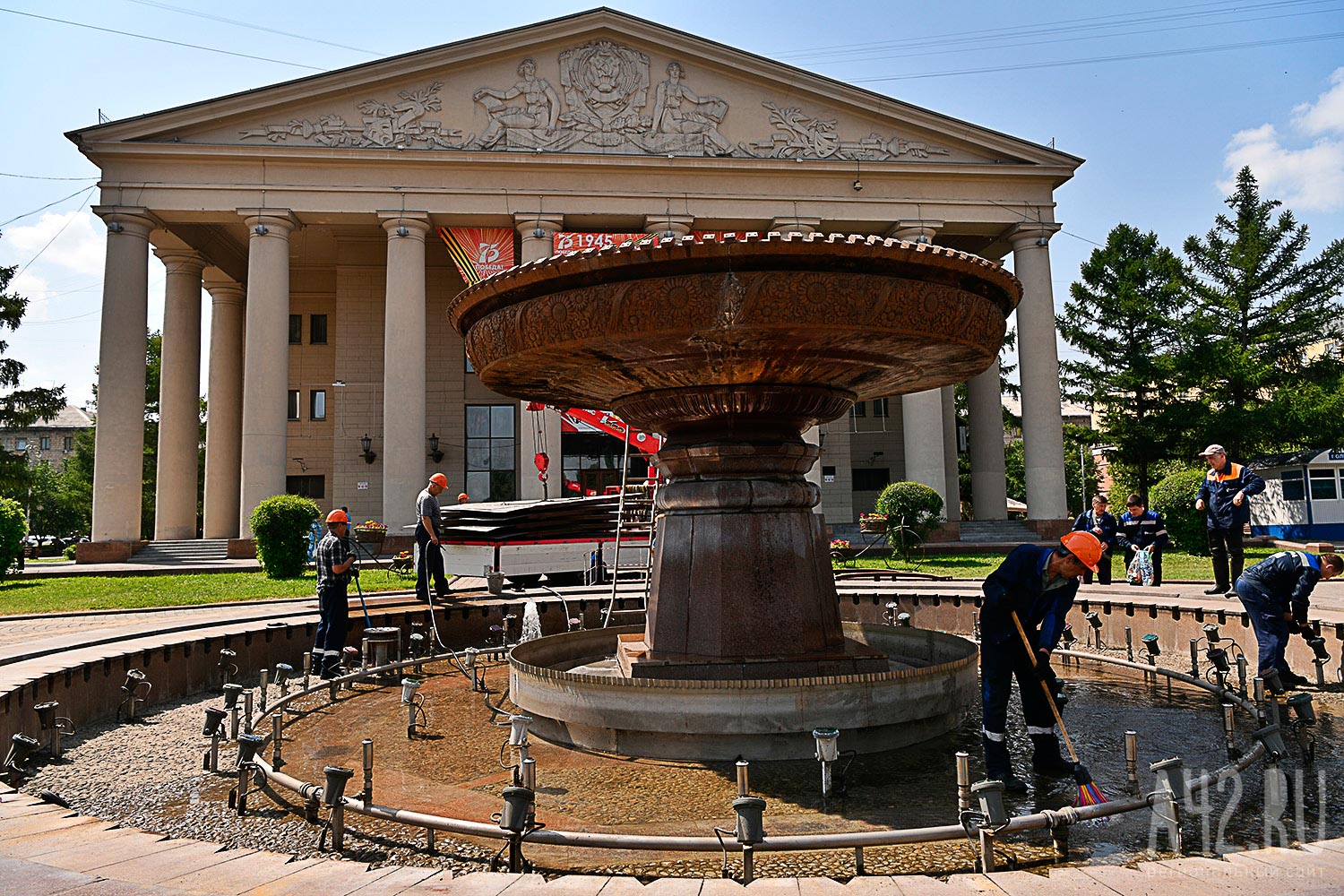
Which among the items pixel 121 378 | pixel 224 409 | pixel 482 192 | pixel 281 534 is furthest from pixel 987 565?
pixel 224 409

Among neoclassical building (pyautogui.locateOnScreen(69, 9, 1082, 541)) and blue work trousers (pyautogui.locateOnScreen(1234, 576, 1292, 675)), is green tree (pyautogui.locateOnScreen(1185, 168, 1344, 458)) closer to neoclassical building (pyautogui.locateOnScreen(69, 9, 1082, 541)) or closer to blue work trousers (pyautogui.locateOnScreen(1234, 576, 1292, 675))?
neoclassical building (pyautogui.locateOnScreen(69, 9, 1082, 541))

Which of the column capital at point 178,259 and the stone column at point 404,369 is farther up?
the column capital at point 178,259

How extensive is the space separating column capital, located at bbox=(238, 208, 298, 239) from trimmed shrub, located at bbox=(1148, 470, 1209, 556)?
28.8 meters

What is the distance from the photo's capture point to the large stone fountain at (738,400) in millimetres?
5297

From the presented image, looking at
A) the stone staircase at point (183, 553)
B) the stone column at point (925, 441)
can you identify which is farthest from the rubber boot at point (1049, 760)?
the stone column at point (925, 441)

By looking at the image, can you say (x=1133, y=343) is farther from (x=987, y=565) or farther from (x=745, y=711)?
(x=745, y=711)

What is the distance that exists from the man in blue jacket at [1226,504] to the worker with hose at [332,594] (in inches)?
405

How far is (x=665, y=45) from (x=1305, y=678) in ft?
101

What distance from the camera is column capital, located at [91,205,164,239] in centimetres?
2923

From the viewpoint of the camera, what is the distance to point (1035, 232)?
33.5 meters

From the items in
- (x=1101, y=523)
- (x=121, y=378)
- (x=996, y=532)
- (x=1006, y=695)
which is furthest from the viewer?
(x=996, y=532)

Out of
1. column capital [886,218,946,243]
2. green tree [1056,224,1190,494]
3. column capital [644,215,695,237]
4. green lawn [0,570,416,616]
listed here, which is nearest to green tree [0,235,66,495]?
green lawn [0,570,416,616]

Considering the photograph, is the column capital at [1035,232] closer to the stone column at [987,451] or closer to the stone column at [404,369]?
the stone column at [987,451]

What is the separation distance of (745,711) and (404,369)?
27.4 meters
